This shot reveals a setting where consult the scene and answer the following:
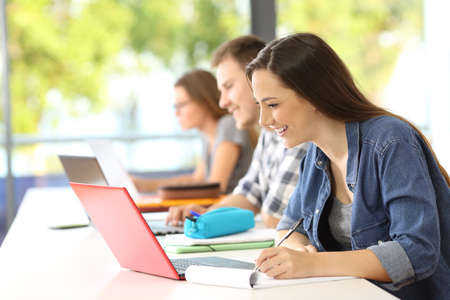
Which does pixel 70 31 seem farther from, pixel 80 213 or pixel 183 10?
pixel 80 213

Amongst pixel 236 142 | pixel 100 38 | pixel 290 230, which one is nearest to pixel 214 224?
pixel 290 230

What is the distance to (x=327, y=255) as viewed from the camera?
1216mm

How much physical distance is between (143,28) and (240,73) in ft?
7.36

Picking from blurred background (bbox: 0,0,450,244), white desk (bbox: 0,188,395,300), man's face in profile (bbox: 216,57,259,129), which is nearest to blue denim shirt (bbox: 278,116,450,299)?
white desk (bbox: 0,188,395,300)

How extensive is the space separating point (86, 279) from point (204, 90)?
1832mm

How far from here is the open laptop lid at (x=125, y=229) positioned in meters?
1.19

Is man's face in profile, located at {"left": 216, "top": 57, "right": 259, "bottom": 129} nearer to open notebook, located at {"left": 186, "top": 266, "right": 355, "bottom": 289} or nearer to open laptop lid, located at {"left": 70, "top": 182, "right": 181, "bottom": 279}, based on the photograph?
open laptop lid, located at {"left": 70, "top": 182, "right": 181, "bottom": 279}

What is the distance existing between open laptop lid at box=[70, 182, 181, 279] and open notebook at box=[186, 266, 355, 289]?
0.05 metres

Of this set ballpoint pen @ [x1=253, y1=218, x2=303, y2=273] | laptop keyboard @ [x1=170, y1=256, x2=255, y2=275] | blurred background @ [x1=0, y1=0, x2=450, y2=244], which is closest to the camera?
laptop keyboard @ [x1=170, y1=256, x2=255, y2=275]

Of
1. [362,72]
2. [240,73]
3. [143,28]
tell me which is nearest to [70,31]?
[143,28]

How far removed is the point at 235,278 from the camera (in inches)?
46.8

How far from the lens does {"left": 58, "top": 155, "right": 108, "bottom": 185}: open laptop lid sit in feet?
6.23

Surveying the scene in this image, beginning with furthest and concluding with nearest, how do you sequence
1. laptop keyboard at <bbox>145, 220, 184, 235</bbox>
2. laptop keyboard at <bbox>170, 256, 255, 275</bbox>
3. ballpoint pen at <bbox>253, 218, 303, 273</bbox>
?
laptop keyboard at <bbox>145, 220, 184, 235</bbox>, ballpoint pen at <bbox>253, 218, 303, 273</bbox>, laptop keyboard at <bbox>170, 256, 255, 275</bbox>

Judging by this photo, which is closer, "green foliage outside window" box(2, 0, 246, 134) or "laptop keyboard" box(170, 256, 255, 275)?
"laptop keyboard" box(170, 256, 255, 275)
